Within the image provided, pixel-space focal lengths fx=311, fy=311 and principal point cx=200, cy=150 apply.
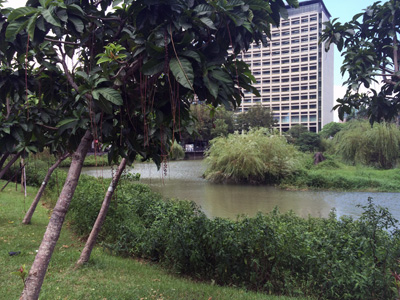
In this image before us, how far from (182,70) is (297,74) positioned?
56359mm

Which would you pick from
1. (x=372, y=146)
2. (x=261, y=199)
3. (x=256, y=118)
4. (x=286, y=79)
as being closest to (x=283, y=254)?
(x=261, y=199)

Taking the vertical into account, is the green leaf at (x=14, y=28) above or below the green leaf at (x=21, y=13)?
below

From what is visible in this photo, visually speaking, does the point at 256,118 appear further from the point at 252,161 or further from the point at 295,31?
the point at 295,31

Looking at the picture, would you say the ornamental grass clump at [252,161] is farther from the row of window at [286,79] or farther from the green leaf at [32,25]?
the row of window at [286,79]

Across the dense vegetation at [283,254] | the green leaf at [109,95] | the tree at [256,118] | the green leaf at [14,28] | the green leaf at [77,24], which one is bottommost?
the dense vegetation at [283,254]

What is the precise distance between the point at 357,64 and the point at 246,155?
1287 centimetres

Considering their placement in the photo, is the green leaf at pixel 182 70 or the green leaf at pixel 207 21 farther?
the green leaf at pixel 207 21

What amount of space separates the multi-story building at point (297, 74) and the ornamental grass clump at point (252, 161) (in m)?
33.7

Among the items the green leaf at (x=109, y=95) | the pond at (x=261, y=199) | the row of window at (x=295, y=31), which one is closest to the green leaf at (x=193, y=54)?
the green leaf at (x=109, y=95)

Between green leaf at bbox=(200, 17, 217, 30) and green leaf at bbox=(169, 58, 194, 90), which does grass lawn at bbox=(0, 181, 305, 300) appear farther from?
green leaf at bbox=(200, 17, 217, 30)

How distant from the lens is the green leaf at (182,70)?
175 cm

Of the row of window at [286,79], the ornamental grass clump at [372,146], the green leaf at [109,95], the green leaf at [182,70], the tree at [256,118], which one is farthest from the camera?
the row of window at [286,79]

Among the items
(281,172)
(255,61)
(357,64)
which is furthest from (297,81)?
(357,64)

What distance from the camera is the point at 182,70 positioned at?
1783mm
